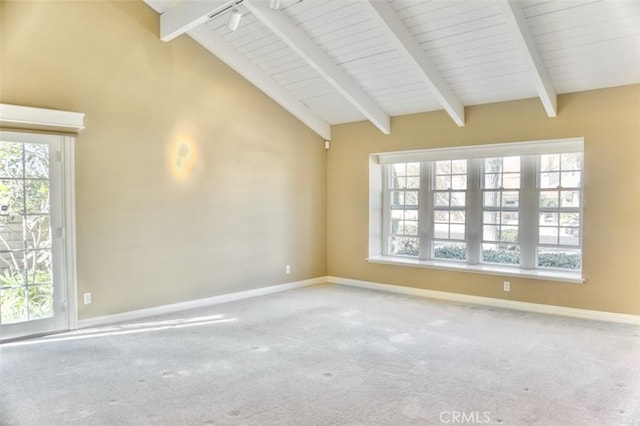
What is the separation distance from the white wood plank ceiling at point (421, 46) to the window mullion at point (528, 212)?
71cm

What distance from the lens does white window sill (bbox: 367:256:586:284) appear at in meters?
5.00

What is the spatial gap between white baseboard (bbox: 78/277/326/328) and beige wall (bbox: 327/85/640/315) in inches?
57.7

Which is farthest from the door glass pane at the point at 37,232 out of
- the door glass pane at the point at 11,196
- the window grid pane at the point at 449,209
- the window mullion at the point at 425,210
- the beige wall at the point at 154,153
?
the window grid pane at the point at 449,209

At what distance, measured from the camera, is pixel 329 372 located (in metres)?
3.28

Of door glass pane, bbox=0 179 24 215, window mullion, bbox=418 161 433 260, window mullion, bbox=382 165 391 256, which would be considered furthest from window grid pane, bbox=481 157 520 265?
door glass pane, bbox=0 179 24 215

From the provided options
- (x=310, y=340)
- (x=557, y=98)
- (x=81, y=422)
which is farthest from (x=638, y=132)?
(x=81, y=422)

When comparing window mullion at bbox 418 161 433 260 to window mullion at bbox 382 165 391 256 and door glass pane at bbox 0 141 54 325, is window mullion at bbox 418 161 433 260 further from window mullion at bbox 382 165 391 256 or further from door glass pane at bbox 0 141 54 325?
door glass pane at bbox 0 141 54 325

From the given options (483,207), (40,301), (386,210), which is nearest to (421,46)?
(483,207)

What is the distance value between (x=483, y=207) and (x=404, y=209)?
1.20m

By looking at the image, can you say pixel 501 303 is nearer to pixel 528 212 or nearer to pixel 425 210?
pixel 528 212

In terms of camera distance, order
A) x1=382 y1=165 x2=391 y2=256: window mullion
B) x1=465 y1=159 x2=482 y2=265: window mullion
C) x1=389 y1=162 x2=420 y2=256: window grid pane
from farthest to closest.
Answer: x1=382 y1=165 x2=391 y2=256: window mullion < x1=389 y1=162 x2=420 y2=256: window grid pane < x1=465 y1=159 x2=482 y2=265: window mullion

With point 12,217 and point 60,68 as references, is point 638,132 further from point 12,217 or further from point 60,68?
point 12,217

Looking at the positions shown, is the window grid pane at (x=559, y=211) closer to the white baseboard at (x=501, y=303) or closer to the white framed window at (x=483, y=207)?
the white framed window at (x=483, y=207)

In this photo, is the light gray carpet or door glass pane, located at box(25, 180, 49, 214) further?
door glass pane, located at box(25, 180, 49, 214)
